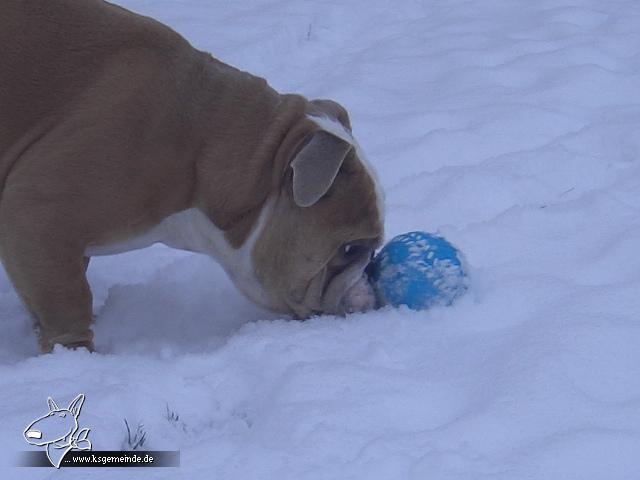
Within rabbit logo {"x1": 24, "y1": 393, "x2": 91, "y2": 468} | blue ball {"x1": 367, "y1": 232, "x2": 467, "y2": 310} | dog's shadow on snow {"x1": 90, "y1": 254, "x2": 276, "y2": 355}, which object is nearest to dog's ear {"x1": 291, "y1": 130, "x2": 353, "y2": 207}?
blue ball {"x1": 367, "y1": 232, "x2": 467, "y2": 310}

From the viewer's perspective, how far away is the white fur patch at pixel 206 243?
3234mm

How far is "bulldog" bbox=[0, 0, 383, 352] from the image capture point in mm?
3039

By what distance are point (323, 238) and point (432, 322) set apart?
458 millimetres

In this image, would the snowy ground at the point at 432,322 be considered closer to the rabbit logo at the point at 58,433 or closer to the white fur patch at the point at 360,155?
the rabbit logo at the point at 58,433

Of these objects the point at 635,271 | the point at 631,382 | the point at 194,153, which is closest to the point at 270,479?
the point at 631,382

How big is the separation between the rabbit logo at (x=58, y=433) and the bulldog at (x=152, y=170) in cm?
73

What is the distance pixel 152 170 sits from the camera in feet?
10.2

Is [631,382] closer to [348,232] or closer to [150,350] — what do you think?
[348,232]

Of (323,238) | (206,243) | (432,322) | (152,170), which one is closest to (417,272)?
(432,322)

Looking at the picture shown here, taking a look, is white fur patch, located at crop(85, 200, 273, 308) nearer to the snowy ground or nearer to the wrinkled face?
the wrinkled face

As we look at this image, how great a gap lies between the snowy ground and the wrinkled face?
12 centimetres

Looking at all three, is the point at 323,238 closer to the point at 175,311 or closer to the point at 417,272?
the point at 417,272

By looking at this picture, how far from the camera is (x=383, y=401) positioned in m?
2.54

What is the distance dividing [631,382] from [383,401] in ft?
2.33
